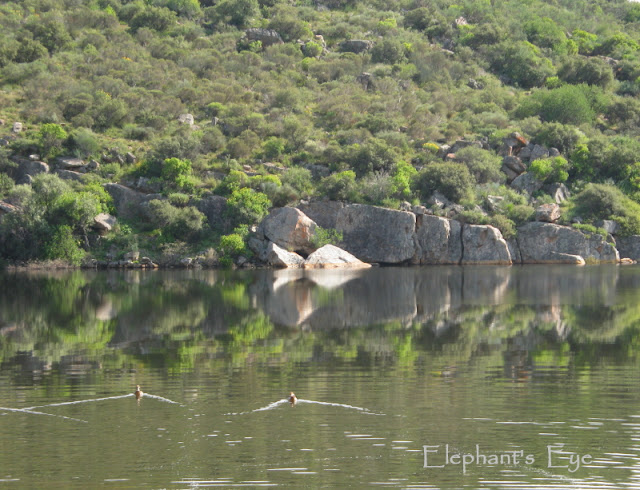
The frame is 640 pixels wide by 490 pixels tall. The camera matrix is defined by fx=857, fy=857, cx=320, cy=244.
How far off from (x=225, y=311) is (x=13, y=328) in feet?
31.9

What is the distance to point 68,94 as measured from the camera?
9325 cm

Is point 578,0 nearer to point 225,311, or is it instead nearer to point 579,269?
point 579,269

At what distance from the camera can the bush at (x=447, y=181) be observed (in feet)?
257

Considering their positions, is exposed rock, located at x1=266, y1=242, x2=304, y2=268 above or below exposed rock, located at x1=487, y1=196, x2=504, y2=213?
below

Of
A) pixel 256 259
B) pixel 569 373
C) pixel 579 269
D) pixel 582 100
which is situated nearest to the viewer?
pixel 569 373

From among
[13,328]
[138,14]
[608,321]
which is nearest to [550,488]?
[608,321]

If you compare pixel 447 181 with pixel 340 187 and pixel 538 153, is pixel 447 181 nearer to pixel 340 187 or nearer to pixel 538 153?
pixel 340 187

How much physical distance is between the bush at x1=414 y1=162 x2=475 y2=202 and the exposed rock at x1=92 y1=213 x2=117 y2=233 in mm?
27879

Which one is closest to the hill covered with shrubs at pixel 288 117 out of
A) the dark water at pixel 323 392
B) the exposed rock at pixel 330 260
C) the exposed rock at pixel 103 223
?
the exposed rock at pixel 103 223

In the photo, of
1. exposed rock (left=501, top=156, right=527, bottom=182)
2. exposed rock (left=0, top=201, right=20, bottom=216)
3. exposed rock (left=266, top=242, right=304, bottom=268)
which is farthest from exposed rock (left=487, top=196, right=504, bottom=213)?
exposed rock (left=0, top=201, right=20, bottom=216)

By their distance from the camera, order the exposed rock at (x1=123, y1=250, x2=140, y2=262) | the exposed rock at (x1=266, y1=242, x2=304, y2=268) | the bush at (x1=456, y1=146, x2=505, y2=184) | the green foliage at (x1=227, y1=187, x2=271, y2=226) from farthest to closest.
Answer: the bush at (x1=456, y1=146, x2=505, y2=184) < the green foliage at (x1=227, y1=187, x2=271, y2=226) < the exposed rock at (x1=123, y1=250, x2=140, y2=262) < the exposed rock at (x1=266, y1=242, x2=304, y2=268)

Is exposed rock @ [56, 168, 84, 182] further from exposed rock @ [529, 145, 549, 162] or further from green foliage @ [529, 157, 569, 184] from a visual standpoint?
exposed rock @ [529, 145, 549, 162]

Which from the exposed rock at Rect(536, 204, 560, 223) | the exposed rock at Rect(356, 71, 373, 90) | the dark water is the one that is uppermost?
the exposed rock at Rect(356, 71, 373, 90)

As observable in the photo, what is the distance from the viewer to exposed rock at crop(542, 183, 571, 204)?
8138 centimetres
